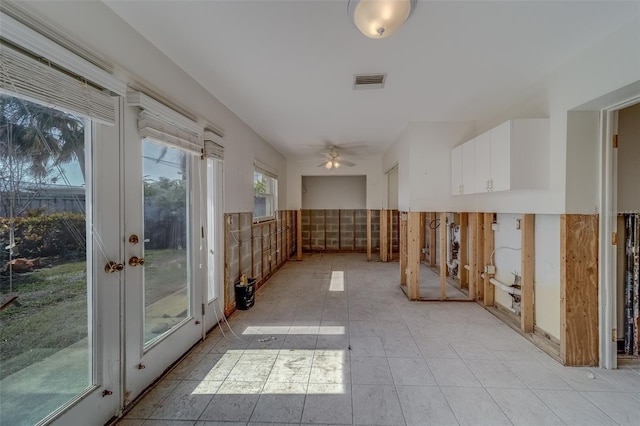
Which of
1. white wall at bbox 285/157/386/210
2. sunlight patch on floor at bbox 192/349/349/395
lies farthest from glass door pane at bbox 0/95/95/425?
white wall at bbox 285/157/386/210

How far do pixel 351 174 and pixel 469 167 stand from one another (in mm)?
3782

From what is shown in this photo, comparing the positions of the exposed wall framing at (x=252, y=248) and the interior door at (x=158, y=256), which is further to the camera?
the exposed wall framing at (x=252, y=248)

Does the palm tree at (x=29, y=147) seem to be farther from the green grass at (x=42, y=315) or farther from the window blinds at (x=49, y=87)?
the green grass at (x=42, y=315)

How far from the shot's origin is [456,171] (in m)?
3.75

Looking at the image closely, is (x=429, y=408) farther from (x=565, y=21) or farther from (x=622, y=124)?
(x=622, y=124)

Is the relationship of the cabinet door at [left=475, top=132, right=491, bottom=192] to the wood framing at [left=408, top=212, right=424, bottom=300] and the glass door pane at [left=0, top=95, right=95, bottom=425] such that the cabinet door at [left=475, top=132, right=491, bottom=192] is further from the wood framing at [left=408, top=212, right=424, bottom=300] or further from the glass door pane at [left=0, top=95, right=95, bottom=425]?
the glass door pane at [left=0, top=95, right=95, bottom=425]

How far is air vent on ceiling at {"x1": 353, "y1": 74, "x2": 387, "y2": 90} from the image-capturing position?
101 inches


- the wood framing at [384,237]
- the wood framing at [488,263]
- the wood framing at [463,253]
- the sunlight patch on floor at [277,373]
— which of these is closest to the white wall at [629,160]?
the wood framing at [488,263]

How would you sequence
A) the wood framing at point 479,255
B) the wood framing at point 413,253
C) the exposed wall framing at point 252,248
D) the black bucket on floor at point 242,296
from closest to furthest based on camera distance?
the exposed wall framing at point 252,248 < the black bucket on floor at point 242,296 < the wood framing at point 479,255 < the wood framing at point 413,253

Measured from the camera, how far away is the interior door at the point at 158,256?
1864 millimetres

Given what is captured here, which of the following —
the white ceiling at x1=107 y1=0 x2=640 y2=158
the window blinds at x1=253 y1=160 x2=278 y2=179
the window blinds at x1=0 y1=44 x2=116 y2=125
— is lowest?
the window blinds at x1=0 y1=44 x2=116 y2=125

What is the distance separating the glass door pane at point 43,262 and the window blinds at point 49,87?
0.33 ft

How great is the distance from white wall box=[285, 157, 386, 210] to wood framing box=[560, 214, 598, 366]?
4.62 meters

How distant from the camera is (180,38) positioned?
197 centimetres
